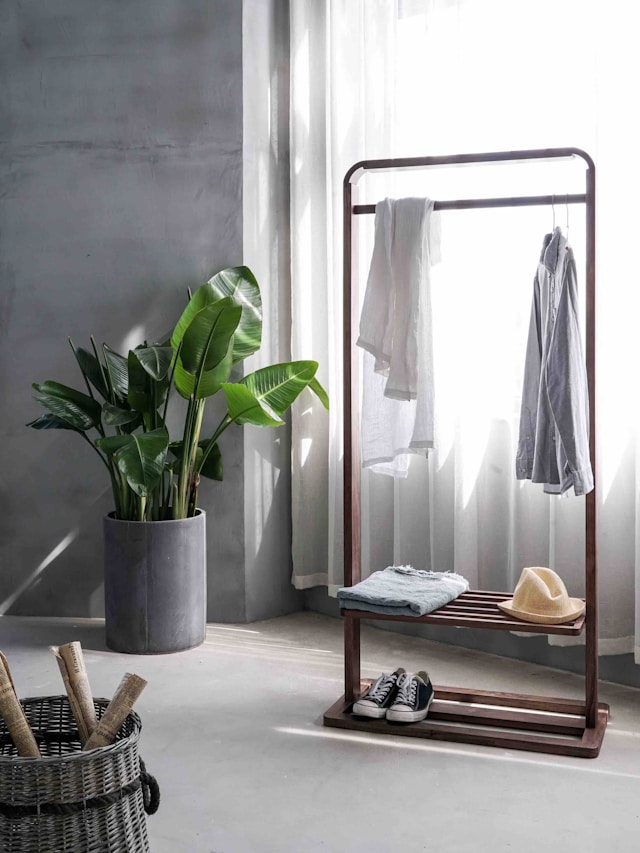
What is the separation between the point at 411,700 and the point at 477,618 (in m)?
0.34

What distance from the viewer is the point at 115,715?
181cm

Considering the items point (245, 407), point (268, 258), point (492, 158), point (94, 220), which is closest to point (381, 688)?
point (245, 407)

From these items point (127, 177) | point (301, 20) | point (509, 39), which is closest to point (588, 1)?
point (509, 39)

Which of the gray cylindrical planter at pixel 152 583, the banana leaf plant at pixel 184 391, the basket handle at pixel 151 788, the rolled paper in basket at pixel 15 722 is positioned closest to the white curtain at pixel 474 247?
the banana leaf plant at pixel 184 391

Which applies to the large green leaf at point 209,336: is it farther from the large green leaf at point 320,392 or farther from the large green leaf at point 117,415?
the large green leaf at point 320,392

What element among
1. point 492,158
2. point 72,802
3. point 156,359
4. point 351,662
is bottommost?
Answer: point 351,662

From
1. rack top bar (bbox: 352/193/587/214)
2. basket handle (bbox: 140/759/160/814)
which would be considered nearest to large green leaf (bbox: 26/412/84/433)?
rack top bar (bbox: 352/193/587/214)

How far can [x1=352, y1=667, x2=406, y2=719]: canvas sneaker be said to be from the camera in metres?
2.73

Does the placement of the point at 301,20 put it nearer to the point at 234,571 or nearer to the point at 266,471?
the point at 266,471

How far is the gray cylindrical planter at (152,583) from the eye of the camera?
3.42 metres

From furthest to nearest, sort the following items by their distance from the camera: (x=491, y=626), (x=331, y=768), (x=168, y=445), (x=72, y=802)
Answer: (x=168, y=445), (x=491, y=626), (x=331, y=768), (x=72, y=802)

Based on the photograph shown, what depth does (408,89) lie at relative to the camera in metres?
3.56

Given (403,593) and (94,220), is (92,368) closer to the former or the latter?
(94,220)

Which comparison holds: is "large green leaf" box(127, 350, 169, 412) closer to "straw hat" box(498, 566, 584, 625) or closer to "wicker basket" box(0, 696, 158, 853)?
"straw hat" box(498, 566, 584, 625)
